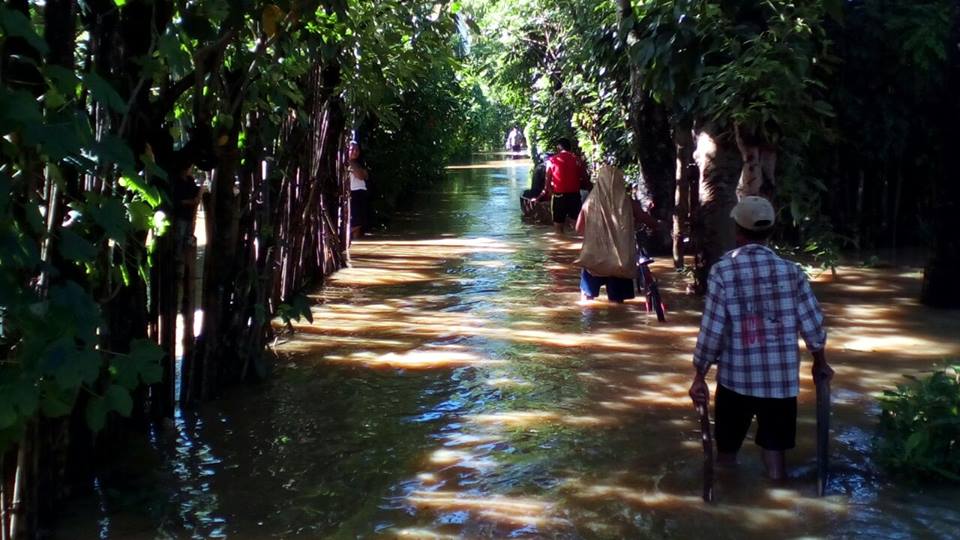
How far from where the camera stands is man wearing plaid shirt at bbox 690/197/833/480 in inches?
212

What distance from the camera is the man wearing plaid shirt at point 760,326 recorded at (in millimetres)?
5391

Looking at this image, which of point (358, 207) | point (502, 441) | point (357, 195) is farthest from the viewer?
point (358, 207)

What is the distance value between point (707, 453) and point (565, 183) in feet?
33.5

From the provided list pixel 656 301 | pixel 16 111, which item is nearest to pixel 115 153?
pixel 16 111

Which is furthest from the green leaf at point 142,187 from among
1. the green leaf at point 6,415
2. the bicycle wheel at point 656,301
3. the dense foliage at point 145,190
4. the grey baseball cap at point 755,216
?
the bicycle wheel at point 656,301

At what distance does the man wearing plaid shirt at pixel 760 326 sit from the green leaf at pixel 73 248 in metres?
3.00

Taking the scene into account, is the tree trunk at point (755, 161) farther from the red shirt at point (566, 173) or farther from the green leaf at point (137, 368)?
the green leaf at point (137, 368)

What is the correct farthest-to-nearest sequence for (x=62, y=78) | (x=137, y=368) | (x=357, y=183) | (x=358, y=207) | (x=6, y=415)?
(x=358, y=207), (x=357, y=183), (x=137, y=368), (x=62, y=78), (x=6, y=415)

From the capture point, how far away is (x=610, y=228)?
10383mm

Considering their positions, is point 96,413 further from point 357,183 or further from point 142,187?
point 357,183

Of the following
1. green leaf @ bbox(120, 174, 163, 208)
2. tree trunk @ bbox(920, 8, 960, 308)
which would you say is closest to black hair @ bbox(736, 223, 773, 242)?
green leaf @ bbox(120, 174, 163, 208)

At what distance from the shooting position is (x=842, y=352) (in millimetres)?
8945

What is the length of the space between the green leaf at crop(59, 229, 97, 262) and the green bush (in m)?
4.11

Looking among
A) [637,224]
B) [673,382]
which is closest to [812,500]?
[673,382]
